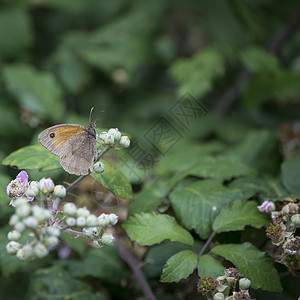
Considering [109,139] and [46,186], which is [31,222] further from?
[109,139]

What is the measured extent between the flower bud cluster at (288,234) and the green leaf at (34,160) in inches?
34.2

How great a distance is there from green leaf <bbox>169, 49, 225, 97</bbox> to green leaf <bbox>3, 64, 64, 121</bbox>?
0.93 meters

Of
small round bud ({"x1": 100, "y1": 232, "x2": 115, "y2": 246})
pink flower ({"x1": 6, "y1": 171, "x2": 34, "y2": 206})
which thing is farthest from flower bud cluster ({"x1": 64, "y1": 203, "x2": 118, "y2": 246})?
pink flower ({"x1": 6, "y1": 171, "x2": 34, "y2": 206})

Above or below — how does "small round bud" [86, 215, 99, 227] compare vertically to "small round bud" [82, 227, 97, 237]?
above

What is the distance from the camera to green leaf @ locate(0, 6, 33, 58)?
10.9 feet

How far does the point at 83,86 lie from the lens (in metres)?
3.28

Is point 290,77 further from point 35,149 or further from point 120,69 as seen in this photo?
point 35,149

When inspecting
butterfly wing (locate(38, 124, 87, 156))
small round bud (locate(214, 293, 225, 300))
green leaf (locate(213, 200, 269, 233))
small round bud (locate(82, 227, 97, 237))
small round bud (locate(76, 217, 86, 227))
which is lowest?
small round bud (locate(214, 293, 225, 300))

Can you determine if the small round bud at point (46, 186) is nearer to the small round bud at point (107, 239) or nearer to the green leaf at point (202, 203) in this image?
the small round bud at point (107, 239)

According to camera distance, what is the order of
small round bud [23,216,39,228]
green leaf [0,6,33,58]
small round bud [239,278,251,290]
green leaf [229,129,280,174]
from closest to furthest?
1. small round bud [23,216,39,228]
2. small round bud [239,278,251,290]
3. green leaf [229,129,280,174]
4. green leaf [0,6,33,58]

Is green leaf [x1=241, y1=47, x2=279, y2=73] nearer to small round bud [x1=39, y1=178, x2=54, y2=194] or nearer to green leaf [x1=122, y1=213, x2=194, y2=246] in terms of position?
green leaf [x1=122, y1=213, x2=194, y2=246]

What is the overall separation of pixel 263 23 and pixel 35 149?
2506mm

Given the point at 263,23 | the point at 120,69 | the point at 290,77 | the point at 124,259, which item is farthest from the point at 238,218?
the point at 263,23

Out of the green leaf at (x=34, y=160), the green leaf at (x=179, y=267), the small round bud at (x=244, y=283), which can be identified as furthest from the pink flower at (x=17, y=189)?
the small round bud at (x=244, y=283)
